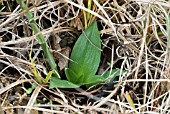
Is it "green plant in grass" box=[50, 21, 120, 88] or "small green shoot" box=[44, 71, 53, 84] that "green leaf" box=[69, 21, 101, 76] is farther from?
"small green shoot" box=[44, 71, 53, 84]

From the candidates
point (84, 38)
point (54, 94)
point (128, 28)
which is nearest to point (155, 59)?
point (128, 28)

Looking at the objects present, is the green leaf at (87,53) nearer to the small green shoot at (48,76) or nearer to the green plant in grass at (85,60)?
the green plant in grass at (85,60)

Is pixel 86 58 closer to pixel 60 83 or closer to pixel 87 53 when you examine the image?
pixel 87 53

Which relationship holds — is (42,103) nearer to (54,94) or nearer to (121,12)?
(54,94)

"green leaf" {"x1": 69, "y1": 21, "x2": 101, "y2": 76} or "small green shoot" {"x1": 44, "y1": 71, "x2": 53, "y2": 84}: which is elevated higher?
"green leaf" {"x1": 69, "y1": 21, "x2": 101, "y2": 76}

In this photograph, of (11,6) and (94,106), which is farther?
(11,6)

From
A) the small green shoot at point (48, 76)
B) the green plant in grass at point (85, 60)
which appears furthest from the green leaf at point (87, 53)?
the small green shoot at point (48, 76)

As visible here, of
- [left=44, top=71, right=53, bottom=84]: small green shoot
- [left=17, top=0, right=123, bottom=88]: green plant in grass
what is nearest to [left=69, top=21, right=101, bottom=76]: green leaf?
[left=17, top=0, right=123, bottom=88]: green plant in grass

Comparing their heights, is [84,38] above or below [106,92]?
above
